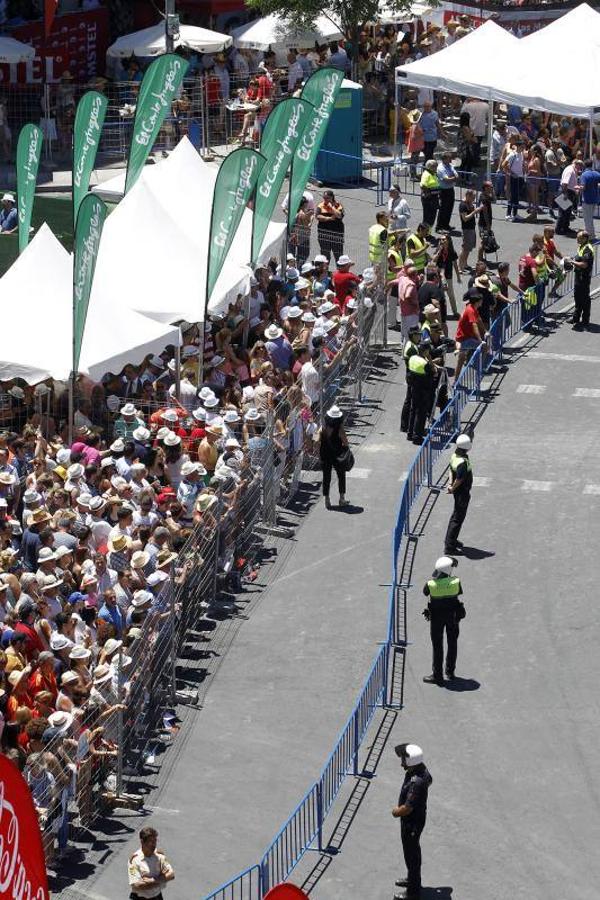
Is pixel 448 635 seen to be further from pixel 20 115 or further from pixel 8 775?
pixel 20 115

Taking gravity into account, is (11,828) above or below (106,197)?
above

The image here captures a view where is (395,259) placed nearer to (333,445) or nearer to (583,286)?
(583,286)

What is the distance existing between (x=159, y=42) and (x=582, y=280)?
525 inches

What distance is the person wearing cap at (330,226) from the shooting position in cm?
2878

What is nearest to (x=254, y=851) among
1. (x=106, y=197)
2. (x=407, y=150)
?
(x=106, y=197)

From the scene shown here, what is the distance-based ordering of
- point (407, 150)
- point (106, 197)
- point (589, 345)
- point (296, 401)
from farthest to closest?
1. point (407, 150)
2. point (106, 197)
3. point (589, 345)
4. point (296, 401)

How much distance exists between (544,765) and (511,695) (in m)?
1.30

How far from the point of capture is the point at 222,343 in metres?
23.8

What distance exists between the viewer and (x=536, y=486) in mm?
22516

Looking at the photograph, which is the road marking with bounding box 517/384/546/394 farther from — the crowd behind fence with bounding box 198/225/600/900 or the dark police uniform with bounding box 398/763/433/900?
the dark police uniform with bounding box 398/763/433/900

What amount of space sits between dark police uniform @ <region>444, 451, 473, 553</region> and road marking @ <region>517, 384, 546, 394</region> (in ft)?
15.8

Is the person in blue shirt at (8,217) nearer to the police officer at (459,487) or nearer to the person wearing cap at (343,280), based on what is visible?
the person wearing cap at (343,280)

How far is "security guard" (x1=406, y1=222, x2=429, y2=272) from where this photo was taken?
88.2 ft

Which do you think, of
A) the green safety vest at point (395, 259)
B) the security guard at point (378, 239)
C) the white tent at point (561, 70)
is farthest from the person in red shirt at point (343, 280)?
the white tent at point (561, 70)
